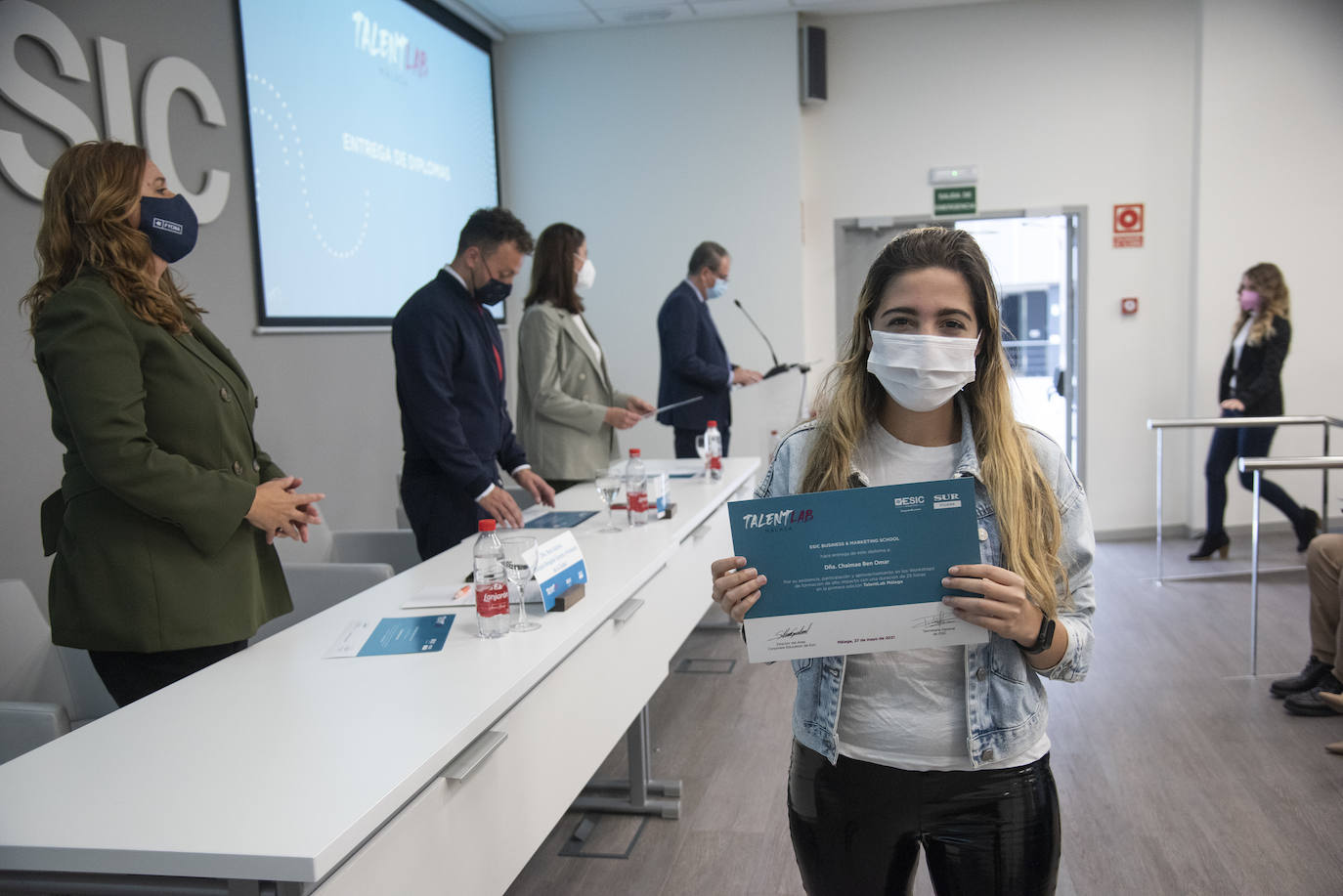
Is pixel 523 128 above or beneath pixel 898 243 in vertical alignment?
above

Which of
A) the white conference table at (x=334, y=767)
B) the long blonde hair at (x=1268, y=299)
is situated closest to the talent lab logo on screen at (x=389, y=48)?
the white conference table at (x=334, y=767)

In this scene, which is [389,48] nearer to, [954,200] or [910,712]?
[954,200]

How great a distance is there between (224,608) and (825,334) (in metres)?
5.50

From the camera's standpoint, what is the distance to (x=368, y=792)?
1345 mm

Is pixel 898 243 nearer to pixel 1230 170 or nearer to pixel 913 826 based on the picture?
pixel 913 826

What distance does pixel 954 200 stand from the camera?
6645 millimetres

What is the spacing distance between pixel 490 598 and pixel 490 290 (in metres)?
1.37

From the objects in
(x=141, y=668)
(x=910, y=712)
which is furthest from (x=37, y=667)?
(x=910, y=712)

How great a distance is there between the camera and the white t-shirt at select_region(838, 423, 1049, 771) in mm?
1355

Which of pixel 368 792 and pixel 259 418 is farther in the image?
pixel 259 418

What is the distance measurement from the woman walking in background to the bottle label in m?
4.90

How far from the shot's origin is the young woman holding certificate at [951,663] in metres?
1.34

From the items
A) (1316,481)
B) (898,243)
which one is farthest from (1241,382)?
(898,243)

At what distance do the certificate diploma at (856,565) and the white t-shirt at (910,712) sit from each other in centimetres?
8
